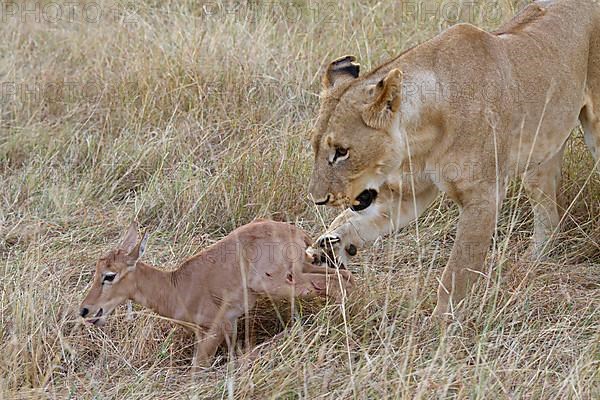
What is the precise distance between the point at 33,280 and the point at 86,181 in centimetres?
139

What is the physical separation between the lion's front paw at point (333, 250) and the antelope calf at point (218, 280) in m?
0.14

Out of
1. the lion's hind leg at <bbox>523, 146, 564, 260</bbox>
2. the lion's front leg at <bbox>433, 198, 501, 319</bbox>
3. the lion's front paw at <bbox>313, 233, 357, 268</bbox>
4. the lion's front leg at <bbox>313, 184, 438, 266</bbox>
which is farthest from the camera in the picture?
the lion's hind leg at <bbox>523, 146, 564, 260</bbox>

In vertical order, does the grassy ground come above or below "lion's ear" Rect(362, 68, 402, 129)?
below

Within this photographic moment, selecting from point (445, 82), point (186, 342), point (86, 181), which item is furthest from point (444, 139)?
point (86, 181)

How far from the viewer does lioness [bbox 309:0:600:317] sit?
424 cm

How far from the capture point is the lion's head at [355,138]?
13.7 ft

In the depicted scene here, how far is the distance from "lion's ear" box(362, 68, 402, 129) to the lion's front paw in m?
0.90

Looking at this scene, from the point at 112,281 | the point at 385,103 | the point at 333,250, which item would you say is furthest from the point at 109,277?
the point at 385,103

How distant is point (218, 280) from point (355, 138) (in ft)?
3.16

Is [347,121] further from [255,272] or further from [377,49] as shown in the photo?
[377,49]

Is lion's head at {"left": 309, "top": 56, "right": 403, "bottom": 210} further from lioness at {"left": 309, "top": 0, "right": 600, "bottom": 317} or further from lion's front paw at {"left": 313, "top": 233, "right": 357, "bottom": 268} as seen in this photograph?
lion's front paw at {"left": 313, "top": 233, "right": 357, "bottom": 268}

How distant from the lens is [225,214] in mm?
5758

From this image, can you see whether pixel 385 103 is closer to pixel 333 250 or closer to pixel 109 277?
pixel 333 250

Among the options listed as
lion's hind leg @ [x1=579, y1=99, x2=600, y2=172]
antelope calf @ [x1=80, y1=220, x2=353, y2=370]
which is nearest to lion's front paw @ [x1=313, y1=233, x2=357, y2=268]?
antelope calf @ [x1=80, y1=220, x2=353, y2=370]
